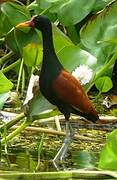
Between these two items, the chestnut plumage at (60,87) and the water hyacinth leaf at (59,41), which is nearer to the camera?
the chestnut plumage at (60,87)

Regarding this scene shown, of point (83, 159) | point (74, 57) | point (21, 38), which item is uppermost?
point (21, 38)

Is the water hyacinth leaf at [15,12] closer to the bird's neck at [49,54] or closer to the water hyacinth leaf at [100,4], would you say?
the water hyacinth leaf at [100,4]

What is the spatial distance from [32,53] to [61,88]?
338 millimetres

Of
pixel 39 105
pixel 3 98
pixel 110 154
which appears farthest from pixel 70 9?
pixel 110 154

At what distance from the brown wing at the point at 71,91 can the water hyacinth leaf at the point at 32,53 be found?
27cm

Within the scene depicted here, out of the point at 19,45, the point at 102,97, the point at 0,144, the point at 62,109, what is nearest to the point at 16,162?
the point at 0,144

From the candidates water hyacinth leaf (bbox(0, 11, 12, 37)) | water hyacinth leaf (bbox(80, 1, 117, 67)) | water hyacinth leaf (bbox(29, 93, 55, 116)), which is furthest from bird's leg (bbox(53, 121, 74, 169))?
water hyacinth leaf (bbox(0, 11, 12, 37))

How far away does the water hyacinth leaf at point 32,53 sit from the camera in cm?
382

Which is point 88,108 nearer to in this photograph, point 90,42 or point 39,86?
point 39,86

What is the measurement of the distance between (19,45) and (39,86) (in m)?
1.05

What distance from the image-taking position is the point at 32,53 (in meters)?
3.84

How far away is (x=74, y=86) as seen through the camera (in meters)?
3.62

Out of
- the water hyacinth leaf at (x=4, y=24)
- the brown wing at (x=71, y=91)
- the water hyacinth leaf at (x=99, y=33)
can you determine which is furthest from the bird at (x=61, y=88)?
the water hyacinth leaf at (x=4, y=24)

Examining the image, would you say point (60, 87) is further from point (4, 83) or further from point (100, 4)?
point (100, 4)
